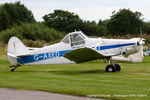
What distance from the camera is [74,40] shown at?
1677 cm

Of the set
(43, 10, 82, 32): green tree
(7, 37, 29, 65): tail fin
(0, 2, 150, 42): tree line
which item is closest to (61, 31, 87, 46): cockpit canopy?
(7, 37, 29, 65): tail fin

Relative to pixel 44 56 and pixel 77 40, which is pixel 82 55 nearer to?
pixel 77 40

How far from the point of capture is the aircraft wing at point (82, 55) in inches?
615

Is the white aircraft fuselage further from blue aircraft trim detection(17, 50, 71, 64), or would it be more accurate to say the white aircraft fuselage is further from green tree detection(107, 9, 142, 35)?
green tree detection(107, 9, 142, 35)

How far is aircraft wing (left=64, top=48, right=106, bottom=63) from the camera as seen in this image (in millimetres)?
15627

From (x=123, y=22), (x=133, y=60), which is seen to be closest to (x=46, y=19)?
(x=123, y=22)

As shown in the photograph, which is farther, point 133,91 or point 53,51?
point 53,51

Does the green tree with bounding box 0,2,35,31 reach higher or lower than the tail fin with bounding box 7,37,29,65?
higher

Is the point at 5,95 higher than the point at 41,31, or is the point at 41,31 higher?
the point at 41,31

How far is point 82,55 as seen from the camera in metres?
16.3

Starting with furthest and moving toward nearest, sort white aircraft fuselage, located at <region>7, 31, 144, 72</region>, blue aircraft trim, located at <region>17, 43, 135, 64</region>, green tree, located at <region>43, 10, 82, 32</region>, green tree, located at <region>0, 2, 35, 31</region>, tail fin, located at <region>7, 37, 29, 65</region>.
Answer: green tree, located at <region>43, 10, 82, 32</region>
green tree, located at <region>0, 2, 35, 31</region>
tail fin, located at <region>7, 37, 29, 65</region>
blue aircraft trim, located at <region>17, 43, 135, 64</region>
white aircraft fuselage, located at <region>7, 31, 144, 72</region>

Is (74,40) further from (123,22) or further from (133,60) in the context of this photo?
(123,22)

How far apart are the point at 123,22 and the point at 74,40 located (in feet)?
200

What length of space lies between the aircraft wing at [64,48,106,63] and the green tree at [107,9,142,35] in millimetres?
57889
